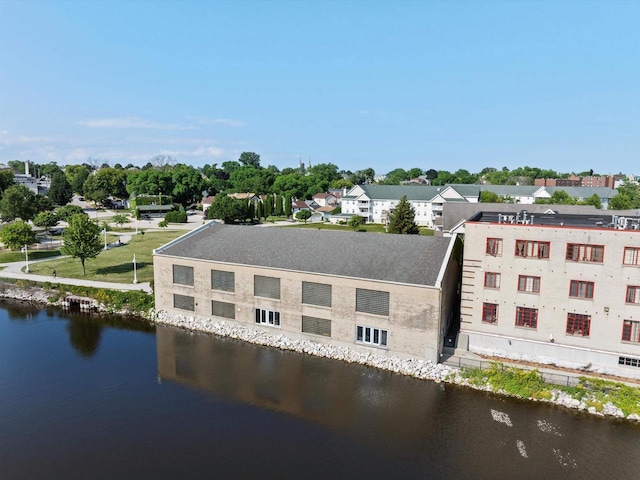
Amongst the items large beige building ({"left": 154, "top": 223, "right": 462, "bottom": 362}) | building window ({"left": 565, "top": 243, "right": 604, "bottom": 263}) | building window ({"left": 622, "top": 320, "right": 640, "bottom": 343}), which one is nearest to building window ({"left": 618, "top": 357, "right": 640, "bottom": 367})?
building window ({"left": 622, "top": 320, "right": 640, "bottom": 343})

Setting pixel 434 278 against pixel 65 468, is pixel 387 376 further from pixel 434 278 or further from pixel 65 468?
pixel 65 468

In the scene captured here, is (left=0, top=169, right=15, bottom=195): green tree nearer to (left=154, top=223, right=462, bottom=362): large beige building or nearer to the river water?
(left=154, top=223, right=462, bottom=362): large beige building

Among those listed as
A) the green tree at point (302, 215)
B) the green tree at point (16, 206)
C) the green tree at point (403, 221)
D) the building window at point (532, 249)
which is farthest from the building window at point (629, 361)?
the green tree at point (16, 206)

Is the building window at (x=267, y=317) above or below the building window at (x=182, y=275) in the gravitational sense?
below

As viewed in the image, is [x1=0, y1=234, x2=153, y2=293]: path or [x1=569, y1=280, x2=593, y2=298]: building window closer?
[x1=569, y1=280, x2=593, y2=298]: building window

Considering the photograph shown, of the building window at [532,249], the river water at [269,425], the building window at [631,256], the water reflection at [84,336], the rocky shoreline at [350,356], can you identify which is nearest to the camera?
the river water at [269,425]

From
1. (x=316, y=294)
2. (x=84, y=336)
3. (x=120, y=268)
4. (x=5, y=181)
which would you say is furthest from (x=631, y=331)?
(x=5, y=181)

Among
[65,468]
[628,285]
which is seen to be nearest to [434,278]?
[628,285]

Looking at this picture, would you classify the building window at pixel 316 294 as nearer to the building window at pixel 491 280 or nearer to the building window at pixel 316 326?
the building window at pixel 316 326

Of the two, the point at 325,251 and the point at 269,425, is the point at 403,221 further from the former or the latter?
the point at 269,425
